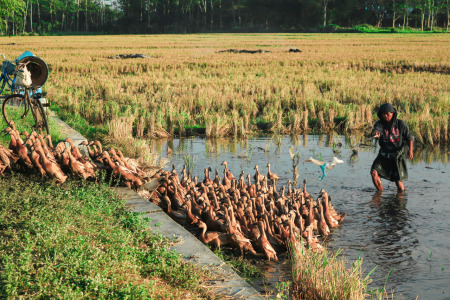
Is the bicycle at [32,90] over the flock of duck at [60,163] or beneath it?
over

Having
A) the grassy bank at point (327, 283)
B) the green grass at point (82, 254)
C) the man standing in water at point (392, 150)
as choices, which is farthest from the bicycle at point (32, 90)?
the grassy bank at point (327, 283)

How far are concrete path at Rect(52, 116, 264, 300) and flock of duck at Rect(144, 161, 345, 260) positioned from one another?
20.8 inches

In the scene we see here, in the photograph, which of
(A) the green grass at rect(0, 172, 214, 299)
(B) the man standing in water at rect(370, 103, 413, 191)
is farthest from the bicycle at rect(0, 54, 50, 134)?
(B) the man standing in water at rect(370, 103, 413, 191)

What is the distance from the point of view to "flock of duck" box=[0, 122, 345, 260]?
5.82 m

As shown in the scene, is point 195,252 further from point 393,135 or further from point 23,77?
point 23,77

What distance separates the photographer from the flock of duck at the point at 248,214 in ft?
18.9

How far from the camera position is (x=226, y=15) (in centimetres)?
12350

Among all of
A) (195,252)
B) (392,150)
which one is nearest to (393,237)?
(392,150)

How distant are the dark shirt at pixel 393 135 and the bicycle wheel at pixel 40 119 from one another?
562cm

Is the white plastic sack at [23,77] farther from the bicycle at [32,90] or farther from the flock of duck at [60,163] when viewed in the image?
the flock of duck at [60,163]

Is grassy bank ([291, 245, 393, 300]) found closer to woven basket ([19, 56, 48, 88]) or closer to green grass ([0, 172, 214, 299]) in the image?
green grass ([0, 172, 214, 299])

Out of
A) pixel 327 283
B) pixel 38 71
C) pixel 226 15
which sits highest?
pixel 226 15

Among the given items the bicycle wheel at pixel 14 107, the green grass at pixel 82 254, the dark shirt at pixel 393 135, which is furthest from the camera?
the bicycle wheel at pixel 14 107

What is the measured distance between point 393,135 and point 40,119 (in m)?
6.21
